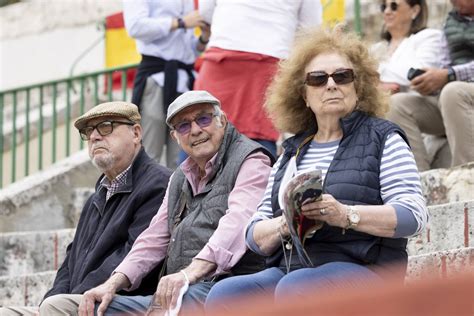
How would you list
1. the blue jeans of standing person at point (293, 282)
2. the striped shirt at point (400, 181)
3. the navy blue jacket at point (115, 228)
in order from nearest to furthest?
the blue jeans of standing person at point (293, 282) → the striped shirt at point (400, 181) → the navy blue jacket at point (115, 228)

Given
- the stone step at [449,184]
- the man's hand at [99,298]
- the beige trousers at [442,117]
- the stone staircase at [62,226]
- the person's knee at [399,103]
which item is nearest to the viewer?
the man's hand at [99,298]

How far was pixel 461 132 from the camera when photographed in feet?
22.5

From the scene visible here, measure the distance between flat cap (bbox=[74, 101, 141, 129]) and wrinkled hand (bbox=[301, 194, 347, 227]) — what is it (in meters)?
1.80

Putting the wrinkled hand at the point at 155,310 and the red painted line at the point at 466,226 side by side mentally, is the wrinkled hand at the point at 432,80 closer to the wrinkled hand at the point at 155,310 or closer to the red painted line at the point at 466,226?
the red painted line at the point at 466,226

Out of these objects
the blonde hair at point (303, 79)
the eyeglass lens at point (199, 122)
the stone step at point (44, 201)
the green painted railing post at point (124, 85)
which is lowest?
the stone step at point (44, 201)

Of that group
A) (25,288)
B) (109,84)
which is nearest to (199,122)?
(25,288)

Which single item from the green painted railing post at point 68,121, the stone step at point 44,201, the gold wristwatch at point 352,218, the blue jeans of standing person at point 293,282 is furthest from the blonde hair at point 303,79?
the green painted railing post at point 68,121

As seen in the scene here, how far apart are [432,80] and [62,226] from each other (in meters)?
3.30

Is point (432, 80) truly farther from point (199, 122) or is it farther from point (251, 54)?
point (199, 122)

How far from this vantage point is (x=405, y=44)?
7.44 m

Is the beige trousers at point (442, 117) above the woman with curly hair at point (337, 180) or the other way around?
the other way around

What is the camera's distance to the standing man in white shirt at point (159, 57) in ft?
26.6

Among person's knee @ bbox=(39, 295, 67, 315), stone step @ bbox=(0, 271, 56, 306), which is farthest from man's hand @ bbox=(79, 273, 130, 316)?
stone step @ bbox=(0, 271, 56, 306)

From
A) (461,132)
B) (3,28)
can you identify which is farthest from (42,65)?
(461,132)
